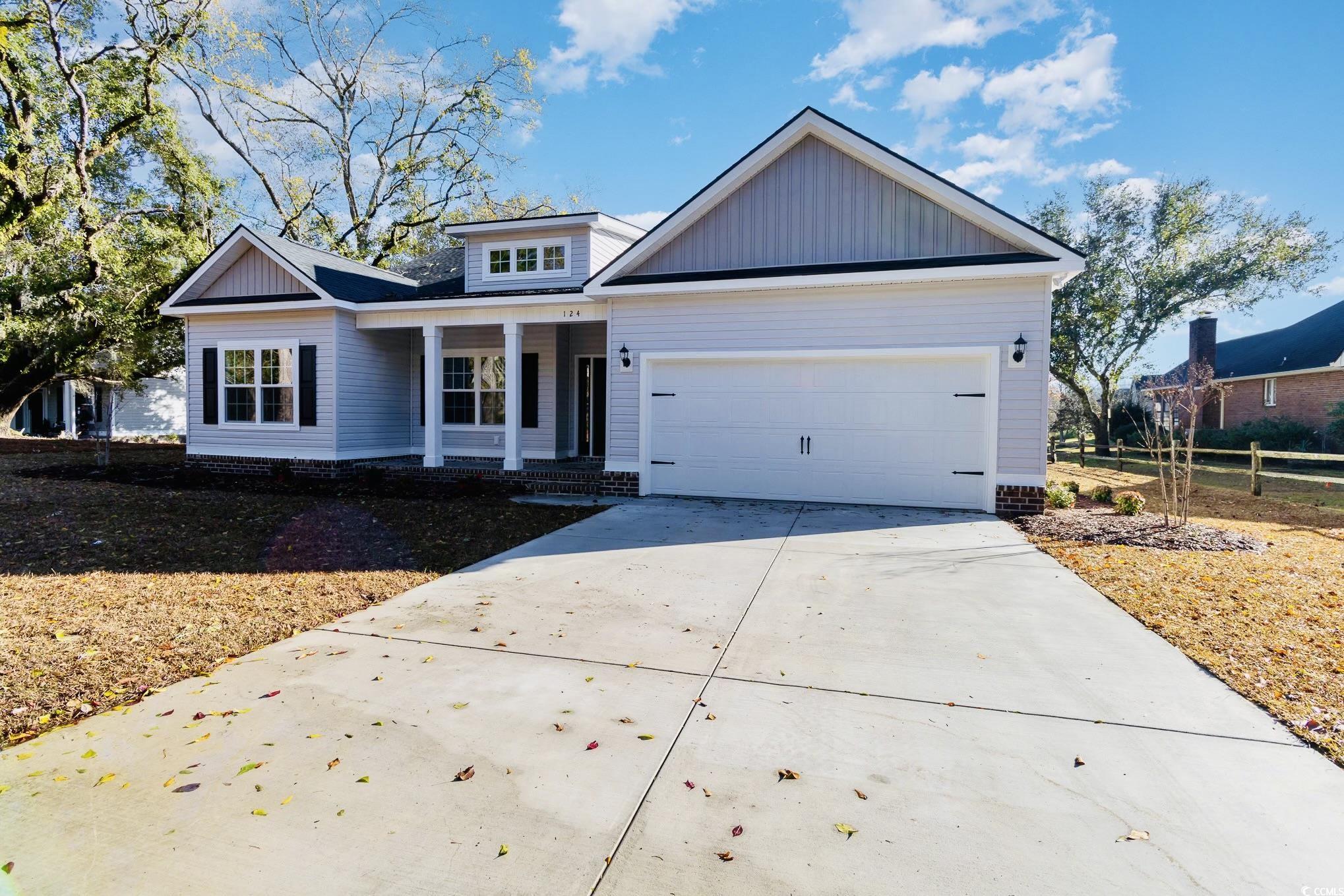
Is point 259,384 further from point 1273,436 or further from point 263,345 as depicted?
point 1273,436

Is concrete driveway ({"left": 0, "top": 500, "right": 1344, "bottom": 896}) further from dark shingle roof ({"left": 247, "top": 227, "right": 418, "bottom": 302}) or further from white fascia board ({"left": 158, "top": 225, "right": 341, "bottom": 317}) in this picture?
dark shingle roof ({"left": 247, "top": 227, "right": 418, "bottom": 302})

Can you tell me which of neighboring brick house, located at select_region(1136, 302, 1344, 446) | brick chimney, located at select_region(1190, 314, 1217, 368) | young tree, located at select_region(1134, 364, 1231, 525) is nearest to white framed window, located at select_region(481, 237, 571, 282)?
young tree, located at select_region(1134, 364, 1231, 525)

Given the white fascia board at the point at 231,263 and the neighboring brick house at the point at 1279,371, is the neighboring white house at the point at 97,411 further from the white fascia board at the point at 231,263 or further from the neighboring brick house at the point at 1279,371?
the neighboring brick house at the point at 1279,371

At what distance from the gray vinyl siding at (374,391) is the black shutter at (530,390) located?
→ 2.83 meters

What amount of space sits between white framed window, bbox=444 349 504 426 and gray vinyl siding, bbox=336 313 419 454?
0.99m

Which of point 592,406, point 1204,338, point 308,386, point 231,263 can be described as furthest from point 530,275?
point 1204,338

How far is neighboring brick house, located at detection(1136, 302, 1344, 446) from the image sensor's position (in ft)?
67.8

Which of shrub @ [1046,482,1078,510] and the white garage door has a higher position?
the white garage door

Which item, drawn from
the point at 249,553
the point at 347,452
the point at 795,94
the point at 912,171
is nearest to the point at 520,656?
the point at 249,553

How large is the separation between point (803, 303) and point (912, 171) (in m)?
2.35

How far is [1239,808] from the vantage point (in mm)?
2564

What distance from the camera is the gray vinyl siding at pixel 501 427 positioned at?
13.5 metres

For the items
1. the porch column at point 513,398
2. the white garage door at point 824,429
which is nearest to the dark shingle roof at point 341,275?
the porch column at point 513,398

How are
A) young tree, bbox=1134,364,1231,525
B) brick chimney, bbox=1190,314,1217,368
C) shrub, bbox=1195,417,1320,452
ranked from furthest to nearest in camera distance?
1. brick chimney, bbox=1190,314,1217,368
2. shrub, bbox=1195,417,1320,452
3. young tree, bbox=1134,364,1231,525
